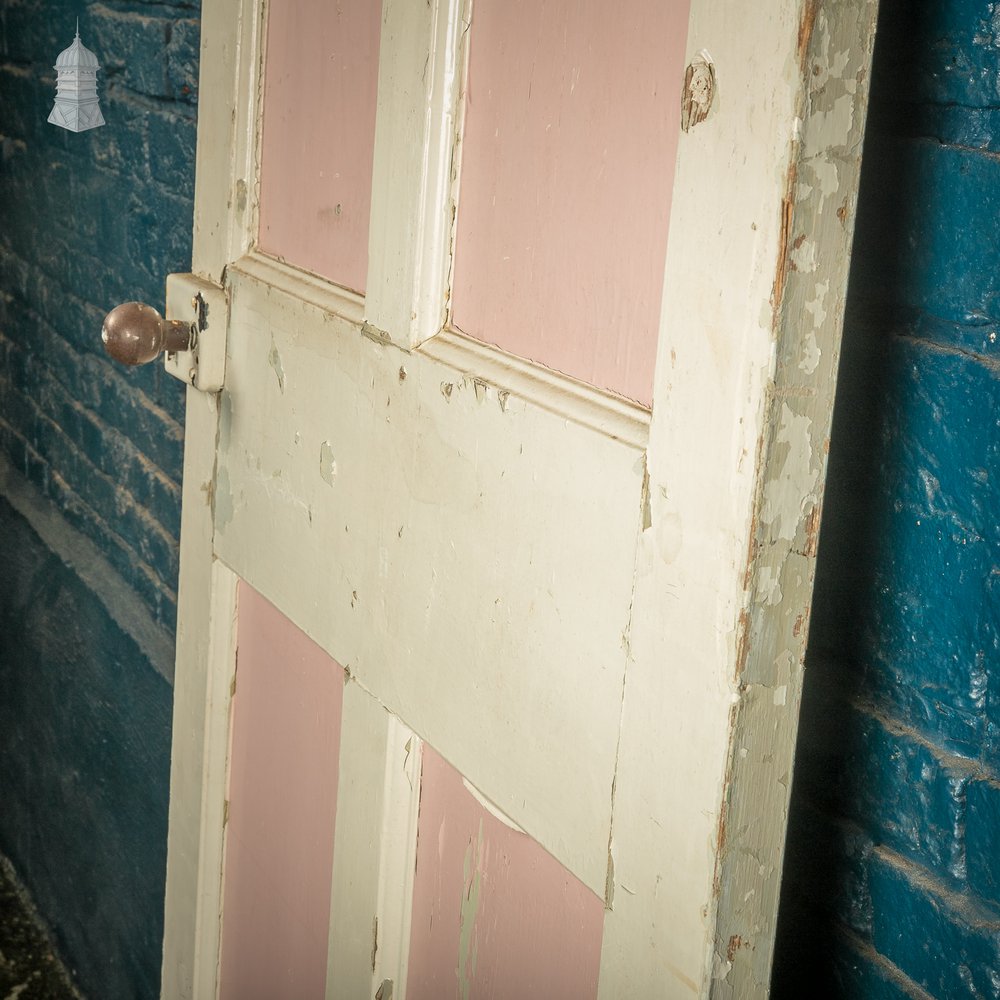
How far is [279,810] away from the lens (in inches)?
57.1

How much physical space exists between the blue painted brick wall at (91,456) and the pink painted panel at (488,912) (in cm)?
107

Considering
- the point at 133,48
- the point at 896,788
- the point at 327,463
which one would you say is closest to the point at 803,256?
the point at 896,788

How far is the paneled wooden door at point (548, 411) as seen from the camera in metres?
0.75

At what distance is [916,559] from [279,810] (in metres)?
0.81

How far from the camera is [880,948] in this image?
3.42ft

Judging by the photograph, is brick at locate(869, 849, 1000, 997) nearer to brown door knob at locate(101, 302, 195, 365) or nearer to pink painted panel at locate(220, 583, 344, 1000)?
pink painted panel at locate(220, 583, 344, 1000)

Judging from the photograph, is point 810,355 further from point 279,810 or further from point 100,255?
point 100,255

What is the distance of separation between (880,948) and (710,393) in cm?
54

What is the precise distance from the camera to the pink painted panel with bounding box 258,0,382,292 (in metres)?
1.16

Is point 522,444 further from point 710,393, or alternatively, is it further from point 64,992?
point 64,992

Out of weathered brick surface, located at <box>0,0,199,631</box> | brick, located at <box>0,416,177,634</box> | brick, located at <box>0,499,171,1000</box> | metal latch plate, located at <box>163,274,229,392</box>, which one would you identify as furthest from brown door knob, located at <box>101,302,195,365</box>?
brick, located at <box>0,499,171,1000</box>

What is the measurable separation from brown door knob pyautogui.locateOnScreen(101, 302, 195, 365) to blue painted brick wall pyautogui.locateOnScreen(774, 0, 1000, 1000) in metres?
0.75

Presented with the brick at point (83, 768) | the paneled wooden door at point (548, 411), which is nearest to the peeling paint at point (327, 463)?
the paneled wooden door at point (548, 411)

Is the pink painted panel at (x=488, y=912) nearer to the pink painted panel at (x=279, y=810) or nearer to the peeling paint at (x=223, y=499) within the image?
the pink painted panel at (x=279, y=810)
